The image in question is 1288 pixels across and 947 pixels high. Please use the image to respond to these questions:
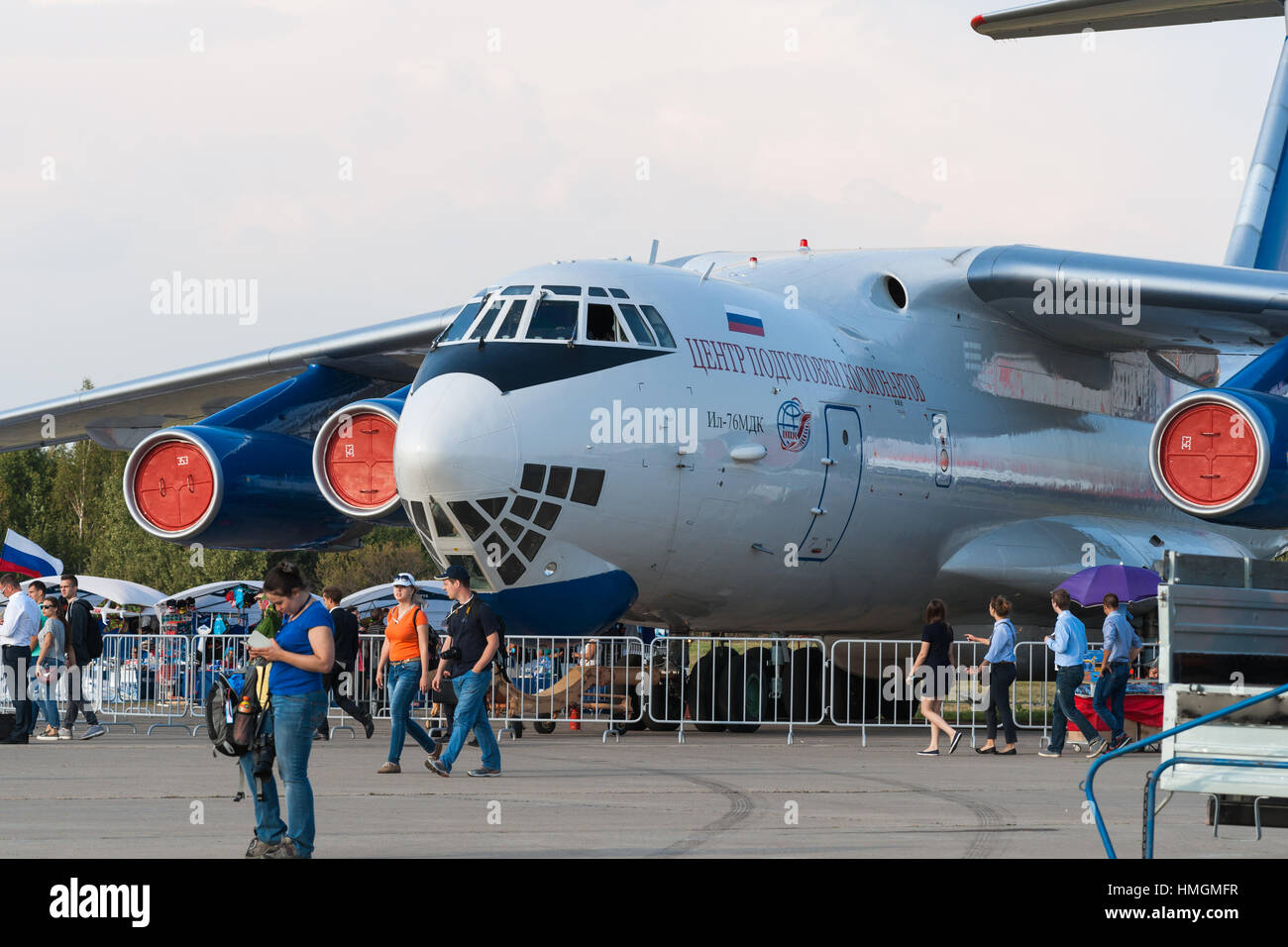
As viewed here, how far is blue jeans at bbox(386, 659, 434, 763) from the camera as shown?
1250 centimetres

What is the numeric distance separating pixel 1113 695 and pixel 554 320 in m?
6.08

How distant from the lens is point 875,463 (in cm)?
1667

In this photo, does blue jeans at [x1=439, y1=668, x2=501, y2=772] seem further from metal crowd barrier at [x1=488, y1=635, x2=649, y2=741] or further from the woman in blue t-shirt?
the woman in blue t-shirt

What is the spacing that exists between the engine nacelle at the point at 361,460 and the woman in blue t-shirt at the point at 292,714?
372 inches

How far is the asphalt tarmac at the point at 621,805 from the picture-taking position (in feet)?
27.1

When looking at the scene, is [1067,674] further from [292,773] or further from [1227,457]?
[292,773]

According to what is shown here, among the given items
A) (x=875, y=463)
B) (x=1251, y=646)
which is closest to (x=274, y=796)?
(x=1251, y=646)

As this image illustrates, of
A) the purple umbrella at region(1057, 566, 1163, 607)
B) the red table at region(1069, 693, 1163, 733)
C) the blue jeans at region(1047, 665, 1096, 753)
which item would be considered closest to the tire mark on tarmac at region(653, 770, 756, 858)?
the blue jeans at region(1047, 665, 1096, 753)

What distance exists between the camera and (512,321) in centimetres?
1474

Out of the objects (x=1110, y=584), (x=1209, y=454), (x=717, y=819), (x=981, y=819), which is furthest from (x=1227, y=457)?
(x=717, y=819)

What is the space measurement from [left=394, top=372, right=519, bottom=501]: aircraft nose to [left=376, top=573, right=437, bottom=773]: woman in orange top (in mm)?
977

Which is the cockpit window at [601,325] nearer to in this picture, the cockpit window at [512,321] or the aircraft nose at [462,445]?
the cockpit window at [512,321]

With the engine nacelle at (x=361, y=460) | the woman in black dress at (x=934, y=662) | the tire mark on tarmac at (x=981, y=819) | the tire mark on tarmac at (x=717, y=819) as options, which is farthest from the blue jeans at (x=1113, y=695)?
the engine nacelle at (x=361, y=460)
